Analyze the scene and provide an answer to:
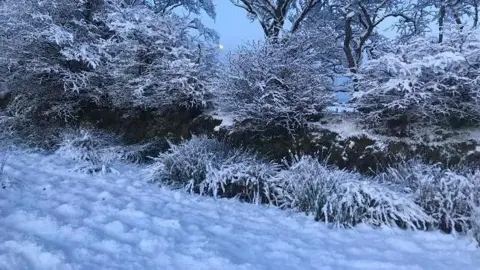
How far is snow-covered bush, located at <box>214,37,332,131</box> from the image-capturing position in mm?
5707

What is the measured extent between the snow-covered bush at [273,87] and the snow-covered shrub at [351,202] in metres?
1.63

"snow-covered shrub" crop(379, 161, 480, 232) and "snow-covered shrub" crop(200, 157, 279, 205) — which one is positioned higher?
"snow-covered shrub" crop(379, 161, 480, 232)

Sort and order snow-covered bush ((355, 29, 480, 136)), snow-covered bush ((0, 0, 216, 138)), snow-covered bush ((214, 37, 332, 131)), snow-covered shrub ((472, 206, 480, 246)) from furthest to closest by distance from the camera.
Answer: snow-covered bush ((0, 0, 216, 138)) → snow-covered bush ((214, 37, 332, 131)) → snow-covered bush ((355, 29, 480, 136)) → snow-covered shrub ((472, 206, 480, 246))

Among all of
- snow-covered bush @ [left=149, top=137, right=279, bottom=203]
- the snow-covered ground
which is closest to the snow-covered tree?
snow-covered bush @ [left=149, top=137, right=279, bottom=203]

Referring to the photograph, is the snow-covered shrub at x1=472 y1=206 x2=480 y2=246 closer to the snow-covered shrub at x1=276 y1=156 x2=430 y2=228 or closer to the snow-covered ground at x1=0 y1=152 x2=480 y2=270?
the snow-covered ground at x1=0 y1=152 x2=480 y2=270

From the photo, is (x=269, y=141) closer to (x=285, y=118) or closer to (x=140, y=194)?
(x=285, y=118)

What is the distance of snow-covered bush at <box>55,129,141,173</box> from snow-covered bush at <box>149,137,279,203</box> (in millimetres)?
905

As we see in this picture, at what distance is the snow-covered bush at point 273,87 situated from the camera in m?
5.71

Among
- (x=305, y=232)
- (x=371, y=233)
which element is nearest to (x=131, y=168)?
(x=305, y=232)

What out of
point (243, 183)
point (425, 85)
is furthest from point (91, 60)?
point (425, 85)

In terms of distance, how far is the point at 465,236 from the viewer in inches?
142

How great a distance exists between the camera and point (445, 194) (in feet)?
12.7

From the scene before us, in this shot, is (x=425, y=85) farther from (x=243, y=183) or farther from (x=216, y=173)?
(x=216, y=173)

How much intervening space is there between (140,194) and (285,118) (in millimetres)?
2515
